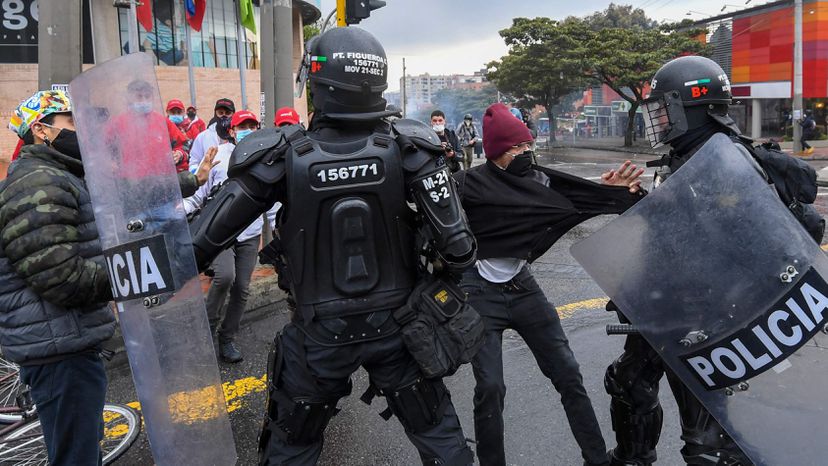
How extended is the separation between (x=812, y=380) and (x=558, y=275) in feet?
15.9

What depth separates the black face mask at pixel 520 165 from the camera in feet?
10.0

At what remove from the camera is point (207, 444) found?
2312mm

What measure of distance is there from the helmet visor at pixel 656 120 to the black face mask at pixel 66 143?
7.86ft

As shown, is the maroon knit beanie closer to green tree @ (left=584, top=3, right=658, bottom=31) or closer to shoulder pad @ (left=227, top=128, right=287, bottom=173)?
shoulder pad @ (left=227, top=128, right=287, bottom=173)

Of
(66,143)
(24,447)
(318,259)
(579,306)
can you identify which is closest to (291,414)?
(318,259)

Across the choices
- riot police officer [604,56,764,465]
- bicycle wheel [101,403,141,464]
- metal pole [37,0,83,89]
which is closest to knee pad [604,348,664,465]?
riot police officer [604,56,764,465]

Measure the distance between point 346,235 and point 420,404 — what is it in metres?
0.69

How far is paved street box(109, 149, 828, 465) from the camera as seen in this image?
330cm

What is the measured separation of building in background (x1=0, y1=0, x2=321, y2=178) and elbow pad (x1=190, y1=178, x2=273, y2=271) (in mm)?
14030

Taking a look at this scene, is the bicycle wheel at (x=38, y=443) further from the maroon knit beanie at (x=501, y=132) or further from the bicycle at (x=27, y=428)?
the maroon knit beanie at (x=501, y=132)

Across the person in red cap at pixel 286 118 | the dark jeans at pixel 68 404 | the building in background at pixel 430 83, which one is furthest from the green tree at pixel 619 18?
the building in background at pixel 430 83

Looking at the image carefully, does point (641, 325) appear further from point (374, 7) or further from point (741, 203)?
point (374, 7)

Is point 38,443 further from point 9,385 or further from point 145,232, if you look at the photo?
point 145,232

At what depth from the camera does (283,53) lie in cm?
707
